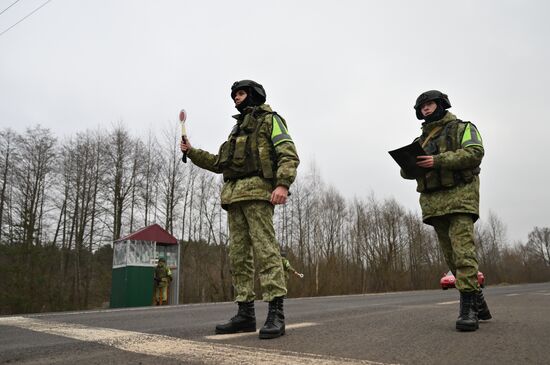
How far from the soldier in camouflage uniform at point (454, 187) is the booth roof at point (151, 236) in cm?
1434

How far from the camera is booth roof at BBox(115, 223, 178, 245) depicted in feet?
54.9

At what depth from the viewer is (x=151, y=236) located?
675 inches

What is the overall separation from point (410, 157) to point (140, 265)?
1469 cm

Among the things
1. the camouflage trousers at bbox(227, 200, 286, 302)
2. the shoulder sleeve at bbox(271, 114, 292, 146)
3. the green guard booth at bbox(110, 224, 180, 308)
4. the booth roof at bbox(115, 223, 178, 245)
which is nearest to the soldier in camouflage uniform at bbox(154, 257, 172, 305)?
the green guard booth at bbox(110, 224, 180, 308)

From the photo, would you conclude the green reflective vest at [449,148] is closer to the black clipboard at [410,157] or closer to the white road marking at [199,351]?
the black clipboard at [410,157]

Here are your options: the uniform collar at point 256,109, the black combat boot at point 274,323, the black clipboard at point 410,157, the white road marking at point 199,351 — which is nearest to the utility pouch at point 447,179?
the black clipboard at point 410,157

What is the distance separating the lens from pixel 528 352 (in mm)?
2473

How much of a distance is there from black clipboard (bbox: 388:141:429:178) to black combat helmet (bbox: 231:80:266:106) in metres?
1.32

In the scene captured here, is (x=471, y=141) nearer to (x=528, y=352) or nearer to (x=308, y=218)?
(x=528, y=352)

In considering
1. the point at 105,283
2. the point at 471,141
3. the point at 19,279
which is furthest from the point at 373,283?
the point at 471,141

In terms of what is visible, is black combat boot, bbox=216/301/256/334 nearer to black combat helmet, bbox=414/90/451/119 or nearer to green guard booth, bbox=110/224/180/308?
black combat helmet, bbox=414/90/451/119

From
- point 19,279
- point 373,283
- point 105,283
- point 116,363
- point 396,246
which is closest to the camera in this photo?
point 116,363

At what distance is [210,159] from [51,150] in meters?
30.0

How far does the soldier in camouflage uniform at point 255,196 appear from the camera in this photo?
3557mm
